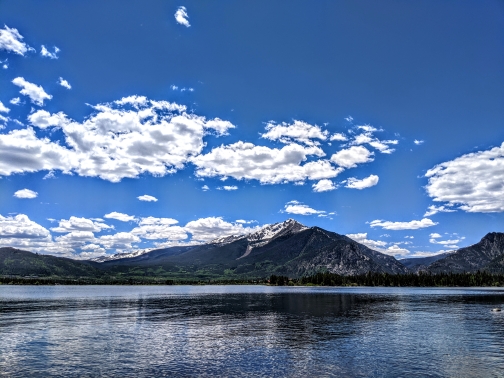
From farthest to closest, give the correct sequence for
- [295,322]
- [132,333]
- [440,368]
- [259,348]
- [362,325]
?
[295,322] → [362,325] → [132,333] → [259,348] → [440,368]

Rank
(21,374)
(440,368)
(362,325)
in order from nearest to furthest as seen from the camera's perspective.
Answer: (21,374), (440,368), (362,325)

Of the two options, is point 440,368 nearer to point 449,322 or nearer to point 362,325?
point 362,325

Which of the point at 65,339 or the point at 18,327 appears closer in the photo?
the point at 65,339

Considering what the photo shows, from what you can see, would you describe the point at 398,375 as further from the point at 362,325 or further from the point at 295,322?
the point at 295,322

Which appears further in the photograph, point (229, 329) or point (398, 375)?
point (229, 329)

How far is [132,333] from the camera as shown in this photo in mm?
82500

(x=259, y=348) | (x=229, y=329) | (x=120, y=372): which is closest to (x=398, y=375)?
(x=259, y=348)

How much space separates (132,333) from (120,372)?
35221 mm

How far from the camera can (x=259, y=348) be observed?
6531 centimetres

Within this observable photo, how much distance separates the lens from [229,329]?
88.9 meters

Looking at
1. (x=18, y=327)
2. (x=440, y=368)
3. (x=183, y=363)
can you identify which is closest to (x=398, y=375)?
(x=440, y=368)

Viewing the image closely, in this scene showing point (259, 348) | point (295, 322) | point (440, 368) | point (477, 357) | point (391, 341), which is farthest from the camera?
point (295, 322)

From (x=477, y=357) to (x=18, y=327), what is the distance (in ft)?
316

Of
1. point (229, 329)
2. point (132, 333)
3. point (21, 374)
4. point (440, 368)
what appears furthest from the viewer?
point (229, 329)
